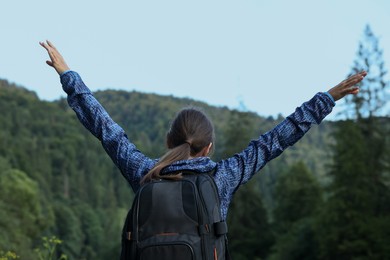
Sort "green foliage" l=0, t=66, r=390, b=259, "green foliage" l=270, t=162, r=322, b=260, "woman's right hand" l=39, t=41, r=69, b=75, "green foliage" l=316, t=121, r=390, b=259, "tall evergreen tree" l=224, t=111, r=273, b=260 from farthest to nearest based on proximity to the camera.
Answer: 1. "tall evergreen tree" l=224, t=111, r=273, b=260
2. "green foliage" l=270, t=162, r=322, b=260
3. "green foliage" l=0, t=66, r=390, b=259
4. "green foliage" l=316, t=121, r=390, b=259
5. "woman's right hand" l=39, t=41, r=69, b=75

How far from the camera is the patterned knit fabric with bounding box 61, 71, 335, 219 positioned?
3852 mm

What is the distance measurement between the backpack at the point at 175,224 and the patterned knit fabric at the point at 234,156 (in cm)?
16

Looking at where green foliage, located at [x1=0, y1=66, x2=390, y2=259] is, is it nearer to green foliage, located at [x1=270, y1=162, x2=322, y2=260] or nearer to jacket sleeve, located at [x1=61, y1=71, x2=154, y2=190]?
green foliage, located at [x1=270, y1=162, x2=322, y2=260]

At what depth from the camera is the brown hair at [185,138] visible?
3707 mm

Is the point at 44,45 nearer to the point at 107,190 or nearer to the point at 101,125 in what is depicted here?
the point at 101,125

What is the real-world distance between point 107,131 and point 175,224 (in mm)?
763

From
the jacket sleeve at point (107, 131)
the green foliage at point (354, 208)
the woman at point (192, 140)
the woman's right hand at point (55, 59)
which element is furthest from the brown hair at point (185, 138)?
the green foliage at point (354, 208)

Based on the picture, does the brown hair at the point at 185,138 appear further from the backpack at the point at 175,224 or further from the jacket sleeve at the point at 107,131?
the jacket sleeve at the point at 107,131

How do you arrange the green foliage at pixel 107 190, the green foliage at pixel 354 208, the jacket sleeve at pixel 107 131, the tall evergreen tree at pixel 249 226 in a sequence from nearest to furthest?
the jacket sleeve at pixel 107 131 → the green foliage at pixel 354 208 → the green foliage at pixel 107 190 → the tall evergreen tree at pixel 249 226

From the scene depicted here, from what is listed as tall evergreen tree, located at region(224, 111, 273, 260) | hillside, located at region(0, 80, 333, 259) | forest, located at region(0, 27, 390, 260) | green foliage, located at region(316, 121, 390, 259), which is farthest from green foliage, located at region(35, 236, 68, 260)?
tall evergreen tree, located at region(224, 111, 273, 260)

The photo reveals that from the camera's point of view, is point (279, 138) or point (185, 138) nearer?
point (185, 138)

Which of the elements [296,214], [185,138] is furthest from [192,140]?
[296,214]

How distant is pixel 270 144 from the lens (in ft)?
13.1

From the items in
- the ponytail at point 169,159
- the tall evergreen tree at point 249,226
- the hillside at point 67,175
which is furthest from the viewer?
the hillside at point 67,175
